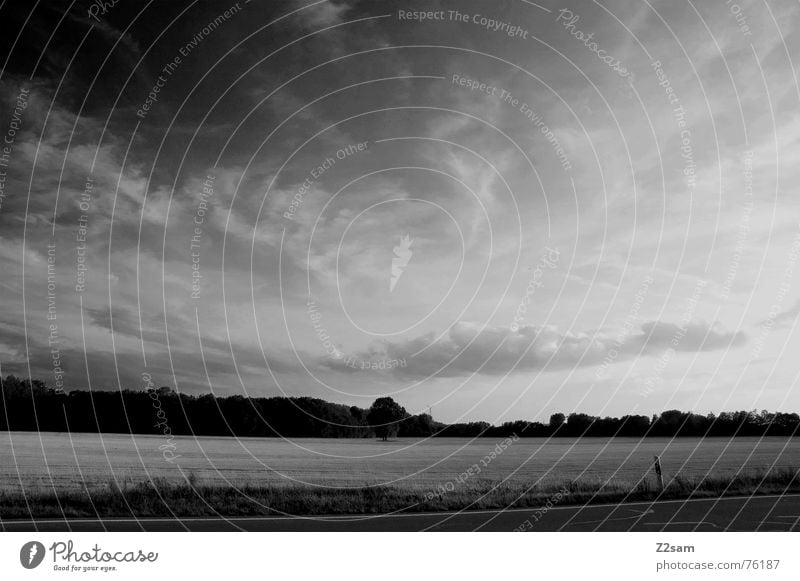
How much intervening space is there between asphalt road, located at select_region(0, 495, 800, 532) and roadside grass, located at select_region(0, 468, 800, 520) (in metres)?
1.24

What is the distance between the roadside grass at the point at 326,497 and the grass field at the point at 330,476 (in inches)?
2.6

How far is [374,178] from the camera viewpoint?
1855 centimetres

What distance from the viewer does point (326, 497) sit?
22.6m

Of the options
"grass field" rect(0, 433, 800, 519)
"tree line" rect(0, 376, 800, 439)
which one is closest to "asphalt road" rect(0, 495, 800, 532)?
"grass field" rect(0, 433, 800, 519)

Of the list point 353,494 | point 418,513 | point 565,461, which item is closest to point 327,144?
point 418,513

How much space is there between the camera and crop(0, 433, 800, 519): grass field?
2086 centimetres

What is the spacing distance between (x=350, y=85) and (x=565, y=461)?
34791 mm

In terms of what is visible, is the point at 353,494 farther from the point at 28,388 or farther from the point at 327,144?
the point at 28,388
